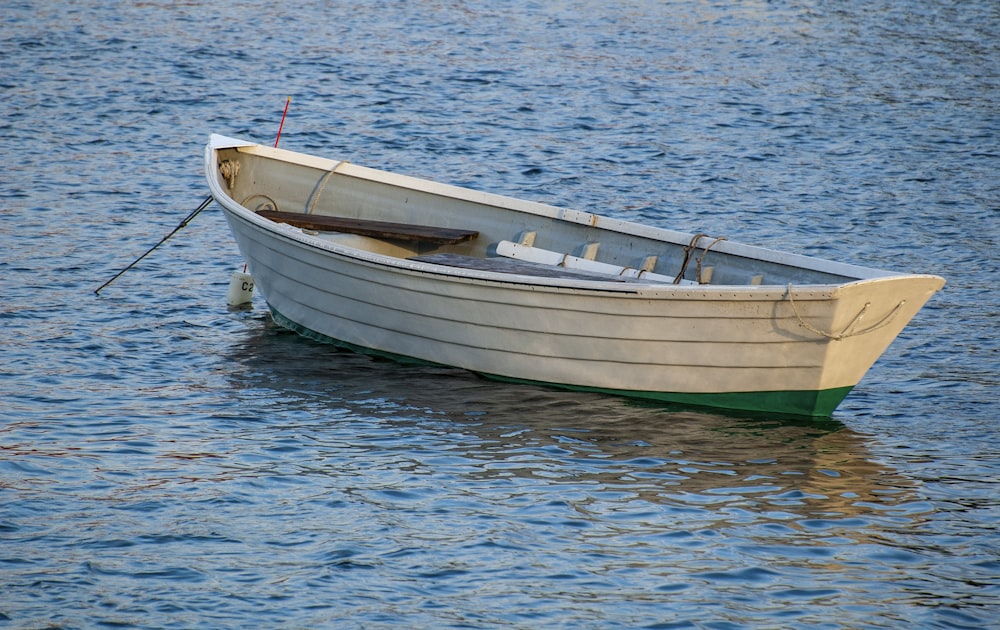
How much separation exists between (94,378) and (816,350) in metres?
5.89

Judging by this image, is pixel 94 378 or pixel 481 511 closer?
pixel 481 511

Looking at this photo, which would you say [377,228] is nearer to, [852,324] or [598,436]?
[598,436]

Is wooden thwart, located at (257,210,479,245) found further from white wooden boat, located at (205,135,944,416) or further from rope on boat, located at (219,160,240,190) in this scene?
rope on boat, located at (219,160,240,190)

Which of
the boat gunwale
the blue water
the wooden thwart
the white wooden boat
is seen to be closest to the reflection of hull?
the blue water

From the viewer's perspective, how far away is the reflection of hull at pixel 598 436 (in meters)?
8.45

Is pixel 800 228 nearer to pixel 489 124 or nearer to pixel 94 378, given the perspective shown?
pixel 489 124

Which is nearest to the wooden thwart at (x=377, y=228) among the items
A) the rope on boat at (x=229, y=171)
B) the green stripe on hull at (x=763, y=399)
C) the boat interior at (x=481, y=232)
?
the boat interior at (x=481, y=232)

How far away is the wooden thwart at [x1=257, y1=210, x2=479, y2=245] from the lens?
38.7ft

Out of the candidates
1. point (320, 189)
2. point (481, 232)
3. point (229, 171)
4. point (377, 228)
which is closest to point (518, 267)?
point (481, 232)

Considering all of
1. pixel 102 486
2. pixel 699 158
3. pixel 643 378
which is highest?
pixel 699 158

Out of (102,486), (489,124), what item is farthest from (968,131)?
(102,486)

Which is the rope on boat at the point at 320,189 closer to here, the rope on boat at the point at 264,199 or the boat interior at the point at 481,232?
the boat interior at the point at 481,232

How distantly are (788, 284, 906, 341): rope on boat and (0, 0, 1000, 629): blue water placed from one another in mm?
850

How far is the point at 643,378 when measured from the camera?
9852mm
